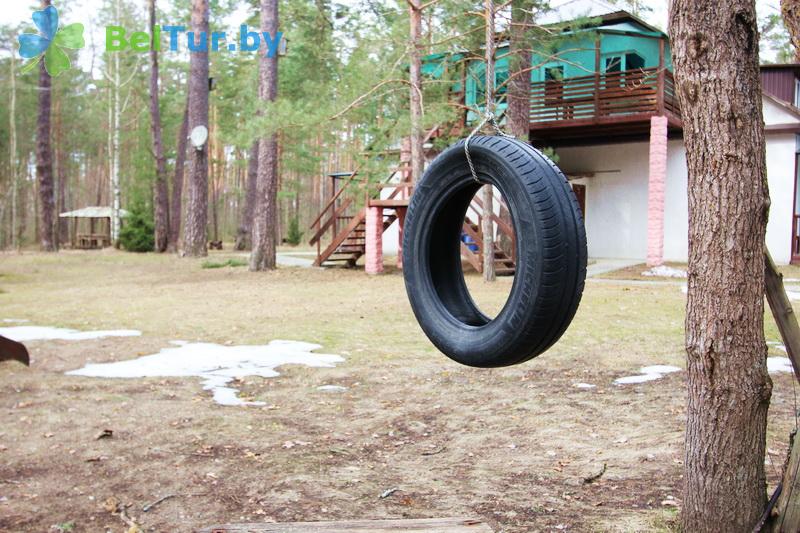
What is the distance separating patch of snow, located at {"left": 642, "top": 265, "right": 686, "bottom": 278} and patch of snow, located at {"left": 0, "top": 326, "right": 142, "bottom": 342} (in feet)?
33.8

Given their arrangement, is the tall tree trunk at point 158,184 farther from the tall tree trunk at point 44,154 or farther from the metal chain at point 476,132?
the metal chain at point 476,132

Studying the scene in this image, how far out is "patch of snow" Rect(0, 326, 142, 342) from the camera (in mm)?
8125

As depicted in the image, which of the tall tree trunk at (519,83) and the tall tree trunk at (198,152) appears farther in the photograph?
the tall tree trunk at (198,152)

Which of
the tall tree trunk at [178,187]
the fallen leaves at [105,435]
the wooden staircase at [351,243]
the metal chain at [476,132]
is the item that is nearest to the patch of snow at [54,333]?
the fallen leaves at [105,435]

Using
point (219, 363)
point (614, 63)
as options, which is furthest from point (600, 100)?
point (219, 363)

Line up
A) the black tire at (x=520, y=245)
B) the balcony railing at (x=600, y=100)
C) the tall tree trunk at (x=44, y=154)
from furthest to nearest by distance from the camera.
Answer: the tall tree trunk at (x=44, y=154) < the balcony railing at (x=600, y=100) < the black tire at (x=520, y=245)

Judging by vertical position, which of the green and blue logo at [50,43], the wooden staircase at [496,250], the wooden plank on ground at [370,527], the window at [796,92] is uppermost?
the window at [796,92]

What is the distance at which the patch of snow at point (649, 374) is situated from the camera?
618 centimetres

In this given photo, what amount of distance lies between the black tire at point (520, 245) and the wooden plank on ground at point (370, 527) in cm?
70

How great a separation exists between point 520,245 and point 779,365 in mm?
4830

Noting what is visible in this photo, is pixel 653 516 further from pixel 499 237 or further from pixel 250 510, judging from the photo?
pixel 499 237

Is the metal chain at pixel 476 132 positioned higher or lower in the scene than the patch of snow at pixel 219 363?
higher

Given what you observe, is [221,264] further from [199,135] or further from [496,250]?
[496,250]

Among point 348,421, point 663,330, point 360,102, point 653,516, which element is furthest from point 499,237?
point 653,516
